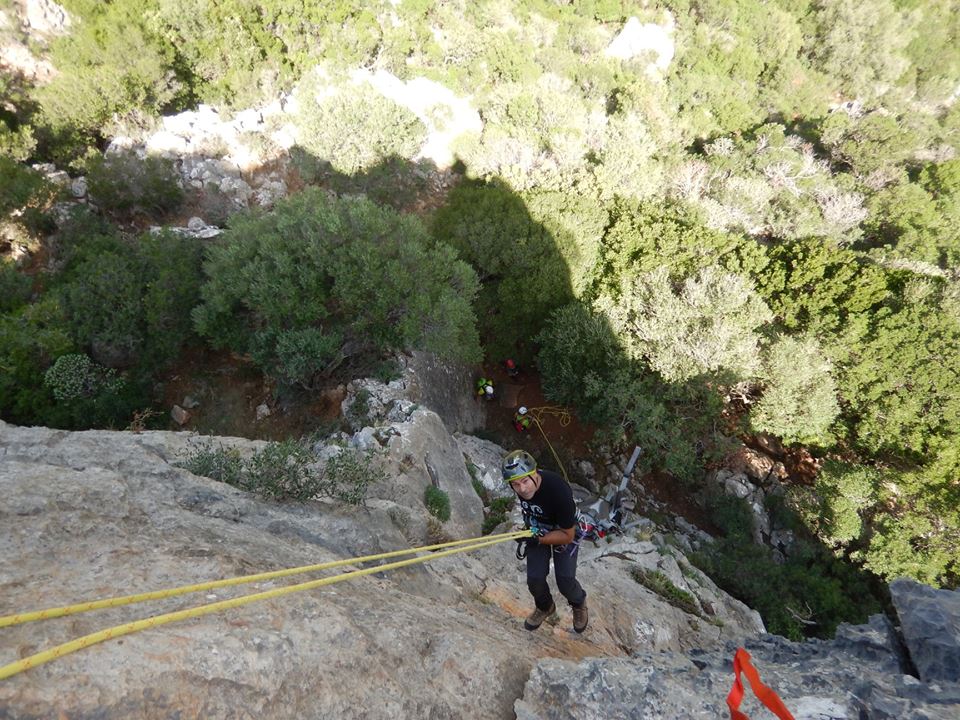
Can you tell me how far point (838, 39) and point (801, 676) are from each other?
167ft

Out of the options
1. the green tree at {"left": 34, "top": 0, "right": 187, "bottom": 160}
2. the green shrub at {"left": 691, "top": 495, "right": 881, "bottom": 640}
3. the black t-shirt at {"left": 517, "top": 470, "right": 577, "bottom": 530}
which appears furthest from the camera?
the green tree at {"left": 34, "top": 0, "right": 187, "bottom": 160}

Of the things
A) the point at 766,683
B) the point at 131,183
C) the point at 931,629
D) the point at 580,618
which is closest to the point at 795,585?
the point at 931,629

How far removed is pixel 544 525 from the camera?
239 inches

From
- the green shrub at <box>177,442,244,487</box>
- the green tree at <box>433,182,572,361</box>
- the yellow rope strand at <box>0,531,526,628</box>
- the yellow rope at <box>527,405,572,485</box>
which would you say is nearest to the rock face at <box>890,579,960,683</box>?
the yellow rope strand at <box>0,531,526,628</box>

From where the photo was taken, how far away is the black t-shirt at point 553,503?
19.1ft

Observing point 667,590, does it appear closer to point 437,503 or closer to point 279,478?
point 437,503

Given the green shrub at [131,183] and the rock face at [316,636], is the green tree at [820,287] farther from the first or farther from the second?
the green shrub at [131,183]

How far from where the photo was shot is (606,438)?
18.5 meters

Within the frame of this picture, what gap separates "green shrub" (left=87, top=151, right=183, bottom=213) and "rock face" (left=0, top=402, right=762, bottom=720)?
1637 cm

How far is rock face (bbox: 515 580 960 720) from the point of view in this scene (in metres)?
4.75

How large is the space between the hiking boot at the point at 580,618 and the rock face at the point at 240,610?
0.22 meters

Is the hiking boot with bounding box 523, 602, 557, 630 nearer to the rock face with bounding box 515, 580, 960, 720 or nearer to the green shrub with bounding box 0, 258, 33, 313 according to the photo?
the rock face with bounding box 515, 580, 960, 720

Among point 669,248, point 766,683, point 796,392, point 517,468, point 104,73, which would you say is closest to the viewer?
point 766,683

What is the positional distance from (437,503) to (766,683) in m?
6.18
